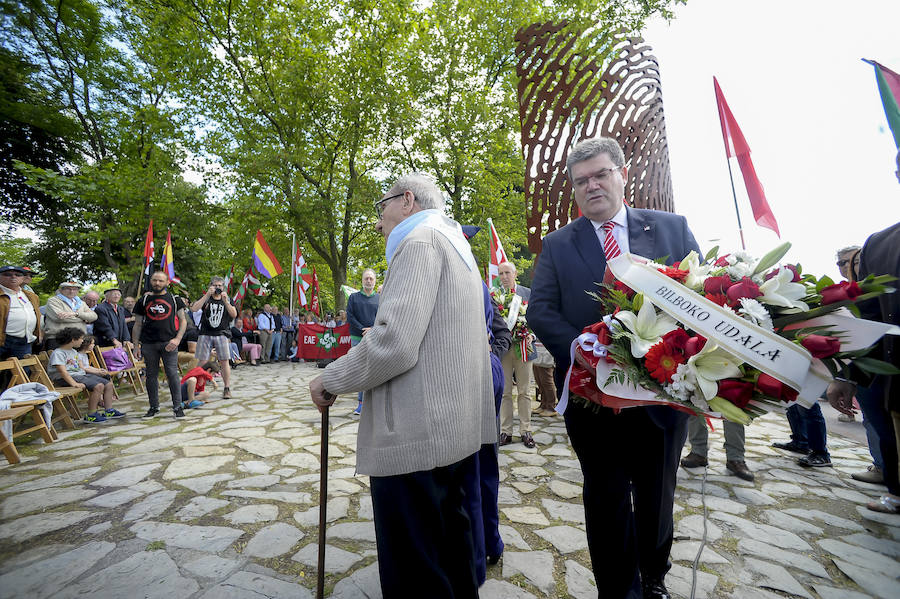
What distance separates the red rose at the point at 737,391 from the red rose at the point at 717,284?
321mm

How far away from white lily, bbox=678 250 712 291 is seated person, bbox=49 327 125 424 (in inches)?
290

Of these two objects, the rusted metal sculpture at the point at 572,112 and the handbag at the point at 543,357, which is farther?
the handbag at the point at 543,357

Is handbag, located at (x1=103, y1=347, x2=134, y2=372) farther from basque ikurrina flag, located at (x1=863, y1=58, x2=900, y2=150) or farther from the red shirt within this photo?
basque ikurrina flag, located at (x1=863, y1=58, x2=900, y2=150)

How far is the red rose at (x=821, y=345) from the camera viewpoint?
1.24 metres

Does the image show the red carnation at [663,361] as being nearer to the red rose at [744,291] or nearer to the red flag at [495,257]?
the red rose at [744,291]

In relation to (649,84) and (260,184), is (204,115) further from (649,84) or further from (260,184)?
(649,84)

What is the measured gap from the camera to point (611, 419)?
1.93 m

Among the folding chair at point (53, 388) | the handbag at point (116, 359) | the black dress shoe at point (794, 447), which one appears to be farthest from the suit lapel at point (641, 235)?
the handbag at point (116, 359)

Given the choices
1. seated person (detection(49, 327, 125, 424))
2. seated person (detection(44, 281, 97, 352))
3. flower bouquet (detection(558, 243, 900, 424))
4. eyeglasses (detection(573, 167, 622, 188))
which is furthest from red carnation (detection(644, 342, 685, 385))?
seated person (detection(44, 281, 97, 352))

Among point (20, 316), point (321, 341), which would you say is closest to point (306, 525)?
point (20, 316)

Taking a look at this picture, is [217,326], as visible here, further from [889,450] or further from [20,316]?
[889,450]

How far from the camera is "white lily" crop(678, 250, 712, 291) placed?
152 centimetres

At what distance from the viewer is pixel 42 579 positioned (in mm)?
2303

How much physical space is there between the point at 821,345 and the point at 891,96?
8.97 ft
